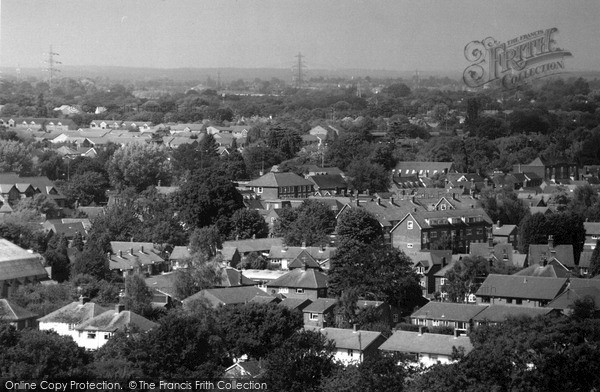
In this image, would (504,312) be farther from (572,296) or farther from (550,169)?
(550,169)

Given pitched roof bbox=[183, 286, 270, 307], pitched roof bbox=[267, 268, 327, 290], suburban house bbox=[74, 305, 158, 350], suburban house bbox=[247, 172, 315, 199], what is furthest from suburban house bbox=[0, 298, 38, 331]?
suburban house bbox=[247, 172, 315, 199]

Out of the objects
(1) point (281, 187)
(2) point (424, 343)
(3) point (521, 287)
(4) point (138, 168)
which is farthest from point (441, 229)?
(4) point (138, 168)

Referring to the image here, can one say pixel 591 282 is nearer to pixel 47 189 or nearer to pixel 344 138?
pixel 47 189

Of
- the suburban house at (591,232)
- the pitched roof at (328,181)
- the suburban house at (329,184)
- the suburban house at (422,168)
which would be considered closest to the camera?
the suburban house at (591,232)

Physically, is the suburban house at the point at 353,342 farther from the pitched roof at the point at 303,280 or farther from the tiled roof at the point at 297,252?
the tiled roof at the point at 297,252

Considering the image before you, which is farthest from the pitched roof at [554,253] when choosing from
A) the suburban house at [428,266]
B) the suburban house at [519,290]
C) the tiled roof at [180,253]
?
the tiled roof at [180,253]

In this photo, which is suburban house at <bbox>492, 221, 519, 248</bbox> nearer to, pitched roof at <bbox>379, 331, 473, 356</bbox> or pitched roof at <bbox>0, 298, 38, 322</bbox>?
pitched roof at <bbox>379, 331, 473, 356</bbox>
